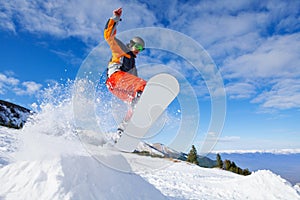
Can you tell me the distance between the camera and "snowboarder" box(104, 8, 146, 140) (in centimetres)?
511

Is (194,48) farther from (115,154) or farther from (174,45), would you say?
(115,154)

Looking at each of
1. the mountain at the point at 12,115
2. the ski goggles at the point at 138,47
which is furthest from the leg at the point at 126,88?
the mountain at the point at 12,115

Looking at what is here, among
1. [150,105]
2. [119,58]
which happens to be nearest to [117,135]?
[150,105]

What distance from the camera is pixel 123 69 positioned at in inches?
223

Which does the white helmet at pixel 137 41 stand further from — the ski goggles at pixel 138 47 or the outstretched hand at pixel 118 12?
the outstretched hand at pixel 118 12

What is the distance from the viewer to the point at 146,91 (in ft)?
16.3

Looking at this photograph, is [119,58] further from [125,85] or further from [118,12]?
[118,12]

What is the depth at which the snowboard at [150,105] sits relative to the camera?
4.97 m

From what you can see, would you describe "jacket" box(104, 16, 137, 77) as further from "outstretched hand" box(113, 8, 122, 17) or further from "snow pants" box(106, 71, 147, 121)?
"outstretched hand" box(113, 8, 122, 17)

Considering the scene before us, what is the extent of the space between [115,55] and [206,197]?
558cm

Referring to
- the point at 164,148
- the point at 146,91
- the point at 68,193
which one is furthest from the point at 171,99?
the point at 68,193

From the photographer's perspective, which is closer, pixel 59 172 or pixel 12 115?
pixel 59 172

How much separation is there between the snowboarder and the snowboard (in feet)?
0.47

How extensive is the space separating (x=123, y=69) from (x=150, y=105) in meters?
1.26
